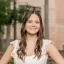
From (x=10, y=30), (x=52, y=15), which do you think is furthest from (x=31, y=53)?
(x=52, y=15)

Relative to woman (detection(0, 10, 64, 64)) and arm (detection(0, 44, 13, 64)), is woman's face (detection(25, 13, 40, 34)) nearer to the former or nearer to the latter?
woman (detection(0, 10, 64, 64))

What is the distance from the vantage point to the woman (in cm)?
243

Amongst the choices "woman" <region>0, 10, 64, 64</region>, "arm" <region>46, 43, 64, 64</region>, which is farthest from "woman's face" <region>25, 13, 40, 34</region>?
"arm" <region>46, 43, 64, 64</region>

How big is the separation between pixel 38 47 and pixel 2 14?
505 inches

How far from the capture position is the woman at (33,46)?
2428 millimetres

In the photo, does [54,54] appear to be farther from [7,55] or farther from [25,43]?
[7,55]

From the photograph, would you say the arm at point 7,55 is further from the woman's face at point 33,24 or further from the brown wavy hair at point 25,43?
the woman's face at point 33,24

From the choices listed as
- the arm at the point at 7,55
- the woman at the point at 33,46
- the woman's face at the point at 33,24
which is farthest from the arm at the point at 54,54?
the arm at the point at 7,55

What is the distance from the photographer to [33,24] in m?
2.46

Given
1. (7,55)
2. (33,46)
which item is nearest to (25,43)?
(33,46)

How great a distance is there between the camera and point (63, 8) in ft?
71.7

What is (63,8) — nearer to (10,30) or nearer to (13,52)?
(10,30)

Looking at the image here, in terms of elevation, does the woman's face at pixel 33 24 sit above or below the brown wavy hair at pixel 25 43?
above

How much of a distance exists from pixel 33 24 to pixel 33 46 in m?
0.17
